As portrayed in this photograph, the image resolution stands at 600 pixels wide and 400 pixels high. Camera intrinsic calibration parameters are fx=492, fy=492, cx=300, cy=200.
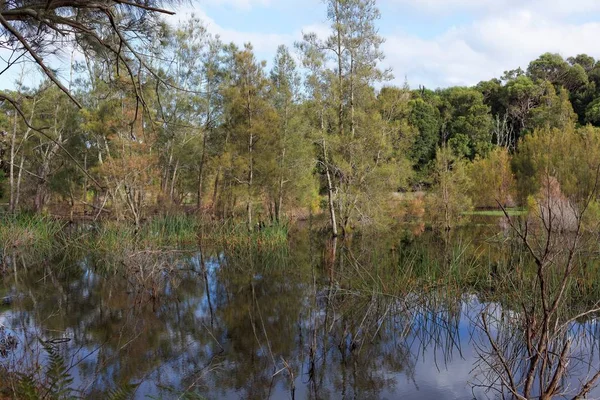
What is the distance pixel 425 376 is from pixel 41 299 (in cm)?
621

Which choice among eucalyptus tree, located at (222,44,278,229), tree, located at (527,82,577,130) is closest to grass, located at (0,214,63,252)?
eucalyptus tree, located at (222,44,278,229)

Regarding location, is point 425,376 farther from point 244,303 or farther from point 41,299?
point 41,299

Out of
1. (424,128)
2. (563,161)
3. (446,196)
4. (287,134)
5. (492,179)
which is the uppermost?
(424,128)

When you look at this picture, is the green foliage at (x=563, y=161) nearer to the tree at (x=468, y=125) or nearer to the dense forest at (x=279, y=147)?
the dense forest at (x=279, y=147)

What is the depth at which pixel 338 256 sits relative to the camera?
12250 mm

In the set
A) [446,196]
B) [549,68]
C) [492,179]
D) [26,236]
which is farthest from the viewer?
[549,68]

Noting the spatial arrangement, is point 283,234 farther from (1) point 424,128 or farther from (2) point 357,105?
(1) point 424,128

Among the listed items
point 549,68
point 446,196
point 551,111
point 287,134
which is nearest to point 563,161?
point 446,196

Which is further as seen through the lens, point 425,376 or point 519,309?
point 519,309

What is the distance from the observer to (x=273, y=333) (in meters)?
6.09

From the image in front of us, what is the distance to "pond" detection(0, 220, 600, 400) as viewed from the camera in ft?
14.6

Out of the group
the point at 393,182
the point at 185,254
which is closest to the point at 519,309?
the point at 185,254

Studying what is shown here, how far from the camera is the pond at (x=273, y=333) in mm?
4461

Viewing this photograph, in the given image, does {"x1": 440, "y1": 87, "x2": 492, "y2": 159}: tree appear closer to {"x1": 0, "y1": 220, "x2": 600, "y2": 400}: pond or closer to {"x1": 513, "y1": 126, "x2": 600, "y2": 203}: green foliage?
{"x1": 513, "y1": 126, "x2": 600, "y2": 203}: green foliage
